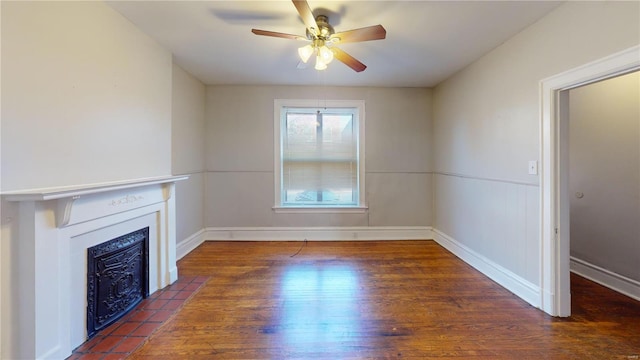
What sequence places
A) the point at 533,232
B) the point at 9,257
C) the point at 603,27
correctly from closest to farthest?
the point at 9,257 < the point at 603,27 < the point at 533,232

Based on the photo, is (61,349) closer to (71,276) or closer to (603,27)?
(71,276)

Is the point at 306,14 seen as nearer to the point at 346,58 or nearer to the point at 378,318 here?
the point at 346,58

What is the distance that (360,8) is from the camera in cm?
214

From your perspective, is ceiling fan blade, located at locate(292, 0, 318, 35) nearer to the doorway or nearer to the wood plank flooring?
the wood plank flooring

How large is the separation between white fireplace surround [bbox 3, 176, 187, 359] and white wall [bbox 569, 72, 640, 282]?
14.4ft

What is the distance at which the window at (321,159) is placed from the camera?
14.6 ft

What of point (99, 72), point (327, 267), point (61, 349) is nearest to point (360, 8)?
point (99, 72)

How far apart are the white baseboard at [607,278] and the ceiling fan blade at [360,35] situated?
317cm

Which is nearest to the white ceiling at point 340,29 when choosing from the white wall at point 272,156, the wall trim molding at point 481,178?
the white wall at point 272,156

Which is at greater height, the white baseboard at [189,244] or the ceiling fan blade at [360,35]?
the ceiling fan blade at [360,35]

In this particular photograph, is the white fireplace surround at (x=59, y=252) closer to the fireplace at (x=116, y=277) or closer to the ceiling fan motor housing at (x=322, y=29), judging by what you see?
the fireplace at (x=116, y=277)

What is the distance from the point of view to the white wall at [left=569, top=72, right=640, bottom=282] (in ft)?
8.25

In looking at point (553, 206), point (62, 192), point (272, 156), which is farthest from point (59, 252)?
point (553, 206)

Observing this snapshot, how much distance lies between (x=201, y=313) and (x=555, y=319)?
9.46 ft
